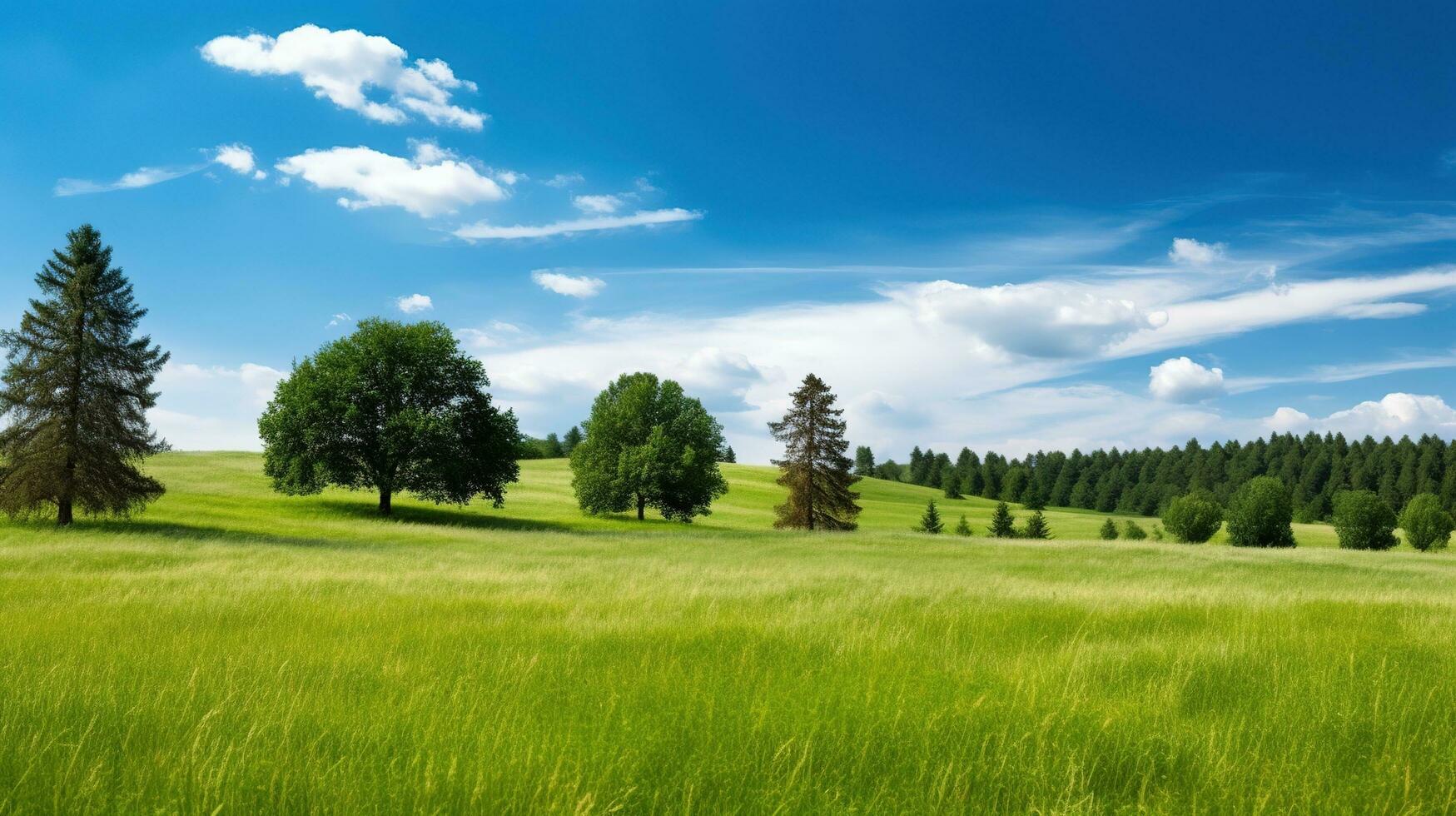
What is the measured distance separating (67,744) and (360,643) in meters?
3.39

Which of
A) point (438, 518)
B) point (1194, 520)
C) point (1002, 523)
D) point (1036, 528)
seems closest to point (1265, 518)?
point (1194, 520)

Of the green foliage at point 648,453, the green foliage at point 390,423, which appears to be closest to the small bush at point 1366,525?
the green foliage at point 648,453

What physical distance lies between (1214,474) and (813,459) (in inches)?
5220

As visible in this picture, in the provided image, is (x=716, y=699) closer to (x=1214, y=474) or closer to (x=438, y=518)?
(x=438, y=518)

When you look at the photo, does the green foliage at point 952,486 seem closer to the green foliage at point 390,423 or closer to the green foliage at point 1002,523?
the green foliage at point 1002,523

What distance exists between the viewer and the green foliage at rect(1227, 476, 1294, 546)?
3009 inches

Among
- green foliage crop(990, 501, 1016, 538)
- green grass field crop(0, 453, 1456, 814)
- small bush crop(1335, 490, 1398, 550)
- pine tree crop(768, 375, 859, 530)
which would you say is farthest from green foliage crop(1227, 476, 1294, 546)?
green grass field crop(0, 453, 1456, 814)

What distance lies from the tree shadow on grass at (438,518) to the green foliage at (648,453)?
516cm

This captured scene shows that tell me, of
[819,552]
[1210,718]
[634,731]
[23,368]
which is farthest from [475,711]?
[23,368]

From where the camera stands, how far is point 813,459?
55.6 meters

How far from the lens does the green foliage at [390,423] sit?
143 ft

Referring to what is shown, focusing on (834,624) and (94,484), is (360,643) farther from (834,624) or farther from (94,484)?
(94,484)

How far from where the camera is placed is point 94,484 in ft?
102

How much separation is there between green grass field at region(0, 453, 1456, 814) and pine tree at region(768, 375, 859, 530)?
→ 135 feet
